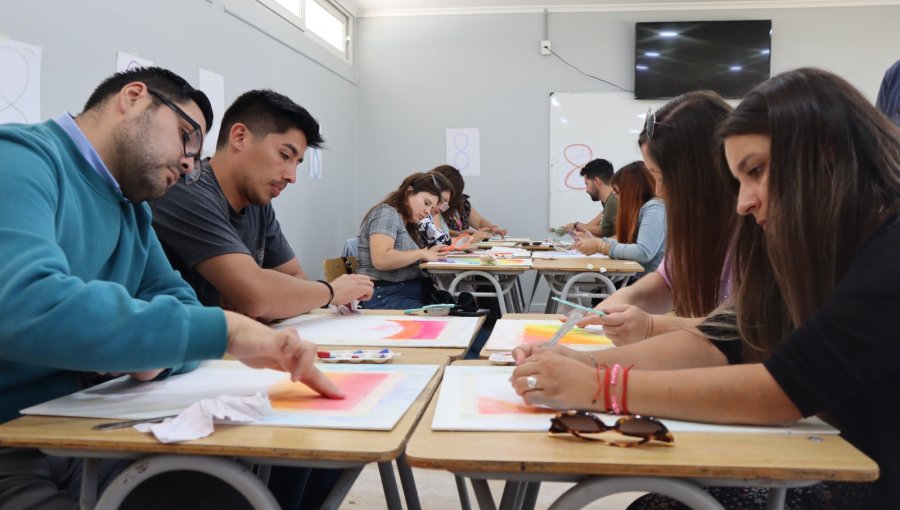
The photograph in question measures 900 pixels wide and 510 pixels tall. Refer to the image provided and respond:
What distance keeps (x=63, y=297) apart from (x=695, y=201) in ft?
3.93

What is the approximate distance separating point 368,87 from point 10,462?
5861 millimetres

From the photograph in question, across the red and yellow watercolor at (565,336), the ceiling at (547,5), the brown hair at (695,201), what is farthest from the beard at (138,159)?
the ceiling at (547,5)

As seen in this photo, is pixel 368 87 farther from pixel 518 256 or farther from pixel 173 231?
pixel 173 231

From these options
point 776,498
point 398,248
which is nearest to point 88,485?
point 776,498

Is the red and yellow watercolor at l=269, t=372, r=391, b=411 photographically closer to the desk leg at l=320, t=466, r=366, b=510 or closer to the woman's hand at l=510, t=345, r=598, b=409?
the desk leg at l=320, t=466, r=366, b=510

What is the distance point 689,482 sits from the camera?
757 millimetres

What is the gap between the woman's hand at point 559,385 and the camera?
35.6 inches

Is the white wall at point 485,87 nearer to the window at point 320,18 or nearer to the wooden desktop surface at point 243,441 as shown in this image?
the window at point 320,18

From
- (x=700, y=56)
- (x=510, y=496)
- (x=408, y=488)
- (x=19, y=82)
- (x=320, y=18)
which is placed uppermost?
(x=320, y=18)

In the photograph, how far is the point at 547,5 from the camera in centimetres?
606

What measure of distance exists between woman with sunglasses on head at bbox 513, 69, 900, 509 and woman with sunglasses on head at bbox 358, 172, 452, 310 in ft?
7.48

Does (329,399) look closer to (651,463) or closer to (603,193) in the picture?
(651,463)

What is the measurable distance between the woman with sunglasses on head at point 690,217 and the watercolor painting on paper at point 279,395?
1.66 ft

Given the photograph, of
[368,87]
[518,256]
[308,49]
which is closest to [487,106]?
[368,87]
